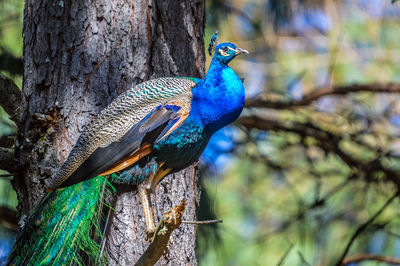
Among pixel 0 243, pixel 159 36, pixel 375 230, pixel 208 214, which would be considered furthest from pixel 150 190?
pixel 375 230

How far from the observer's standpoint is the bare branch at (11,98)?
9.07 feet

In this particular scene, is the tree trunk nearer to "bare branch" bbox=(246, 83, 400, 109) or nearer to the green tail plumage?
the green tail plumage

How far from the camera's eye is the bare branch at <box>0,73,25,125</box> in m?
2.76

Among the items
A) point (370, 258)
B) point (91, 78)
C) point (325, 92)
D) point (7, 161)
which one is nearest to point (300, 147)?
point (325, 92)

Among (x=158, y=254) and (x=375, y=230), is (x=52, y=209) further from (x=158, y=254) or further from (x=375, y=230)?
(x=375, y=230)

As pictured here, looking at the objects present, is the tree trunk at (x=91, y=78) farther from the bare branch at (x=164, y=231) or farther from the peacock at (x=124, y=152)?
the bare branch at (x=164, y=231)

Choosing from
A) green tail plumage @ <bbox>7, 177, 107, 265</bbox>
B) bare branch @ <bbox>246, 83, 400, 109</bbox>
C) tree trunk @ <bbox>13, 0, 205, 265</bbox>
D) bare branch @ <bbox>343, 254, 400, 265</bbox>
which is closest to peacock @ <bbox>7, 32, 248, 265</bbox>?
green tail plumage @ <bbox>7, 177, 107, 265</bbox>

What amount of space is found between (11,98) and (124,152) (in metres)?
1.00

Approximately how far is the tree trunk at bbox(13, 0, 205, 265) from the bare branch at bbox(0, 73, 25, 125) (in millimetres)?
180

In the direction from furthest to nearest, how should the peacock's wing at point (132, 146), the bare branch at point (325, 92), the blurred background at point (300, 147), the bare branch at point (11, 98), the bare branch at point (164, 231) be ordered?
the bare branch at point (325, 92) → the blurred background at point (300, 147) → the bare branch at point (11, 98) → the peacock's wing at point (132, 146) → the bare branch at point (164, 231)

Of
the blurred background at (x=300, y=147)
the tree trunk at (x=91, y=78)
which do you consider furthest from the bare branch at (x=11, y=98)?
the blurred background at (x=300, y=147)

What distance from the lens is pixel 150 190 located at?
2385mm

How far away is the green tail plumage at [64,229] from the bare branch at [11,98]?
0.70 m

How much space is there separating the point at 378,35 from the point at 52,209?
6665mm
